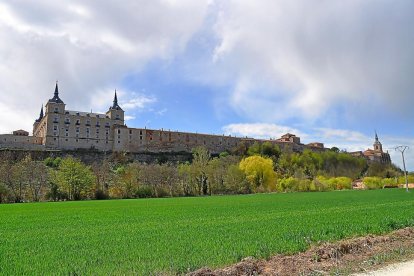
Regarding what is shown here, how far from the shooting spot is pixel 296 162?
5581 inches

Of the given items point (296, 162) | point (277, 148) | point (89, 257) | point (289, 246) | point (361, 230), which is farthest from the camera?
point (277, 148)

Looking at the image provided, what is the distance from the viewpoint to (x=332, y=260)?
38.7 ft

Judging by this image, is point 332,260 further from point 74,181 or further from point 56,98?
point 56,98

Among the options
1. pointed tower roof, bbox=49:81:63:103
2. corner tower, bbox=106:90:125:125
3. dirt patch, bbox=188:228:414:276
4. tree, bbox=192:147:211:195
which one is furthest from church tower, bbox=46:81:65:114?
dirt patch, bbox=188:228:414:276

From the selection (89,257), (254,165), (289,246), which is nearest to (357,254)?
(289,246)

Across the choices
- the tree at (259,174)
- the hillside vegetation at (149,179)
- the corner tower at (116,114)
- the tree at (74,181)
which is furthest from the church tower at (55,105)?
the tree at (259,174)

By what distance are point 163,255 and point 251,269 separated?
3.59 meters

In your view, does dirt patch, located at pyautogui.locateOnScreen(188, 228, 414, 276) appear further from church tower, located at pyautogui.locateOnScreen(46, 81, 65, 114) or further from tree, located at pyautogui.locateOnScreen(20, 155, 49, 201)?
church tower, located at pyautogui.locateOnScreen(46, 81, 65, 114)

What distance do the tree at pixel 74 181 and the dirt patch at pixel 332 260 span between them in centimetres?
7664

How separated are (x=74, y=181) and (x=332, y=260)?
7823 centimetres

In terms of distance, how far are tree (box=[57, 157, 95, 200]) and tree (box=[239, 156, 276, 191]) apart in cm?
4461

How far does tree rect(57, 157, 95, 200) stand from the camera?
81.4 meters

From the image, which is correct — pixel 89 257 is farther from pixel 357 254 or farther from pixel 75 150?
pixel 75 150

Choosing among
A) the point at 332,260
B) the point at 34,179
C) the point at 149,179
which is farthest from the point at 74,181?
the point at 332,260
